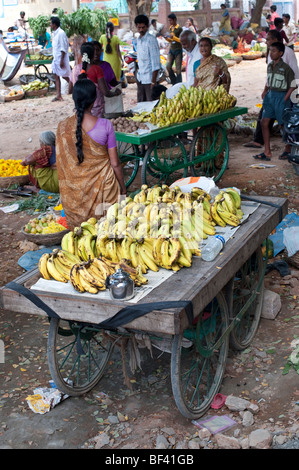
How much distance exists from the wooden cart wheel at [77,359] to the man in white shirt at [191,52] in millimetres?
5934

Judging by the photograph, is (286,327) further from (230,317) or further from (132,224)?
(132,224)

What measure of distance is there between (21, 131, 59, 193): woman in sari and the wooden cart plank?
3.87 m

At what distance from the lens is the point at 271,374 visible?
3.92 meters

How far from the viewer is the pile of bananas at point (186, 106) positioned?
717 cm

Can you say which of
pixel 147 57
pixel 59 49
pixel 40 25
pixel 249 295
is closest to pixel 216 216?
pixel 249 295

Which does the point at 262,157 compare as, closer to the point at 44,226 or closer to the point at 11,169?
the point at 11,169

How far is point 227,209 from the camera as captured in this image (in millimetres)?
4121

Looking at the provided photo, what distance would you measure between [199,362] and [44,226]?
9.90 ft

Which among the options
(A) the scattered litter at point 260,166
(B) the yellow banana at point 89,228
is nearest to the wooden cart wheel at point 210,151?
(A) the scattered litter at point 260,166

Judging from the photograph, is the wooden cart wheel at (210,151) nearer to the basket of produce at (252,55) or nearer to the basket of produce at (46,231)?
the basket of produce at (46,231)

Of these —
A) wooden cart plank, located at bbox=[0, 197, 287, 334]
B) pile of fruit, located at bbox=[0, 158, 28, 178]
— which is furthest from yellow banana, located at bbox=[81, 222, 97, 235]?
pile of fruit, located at bbox=[0, 158, 28, 178]

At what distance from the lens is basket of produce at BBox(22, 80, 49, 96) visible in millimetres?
16156

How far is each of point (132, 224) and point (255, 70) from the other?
1675 centimetres

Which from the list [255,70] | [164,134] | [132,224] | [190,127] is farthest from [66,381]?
[255,70]
